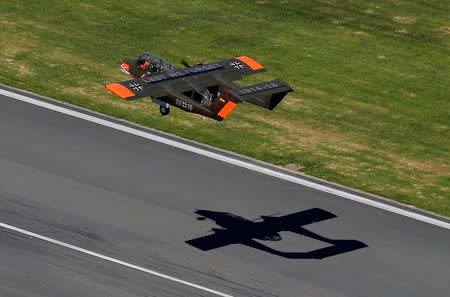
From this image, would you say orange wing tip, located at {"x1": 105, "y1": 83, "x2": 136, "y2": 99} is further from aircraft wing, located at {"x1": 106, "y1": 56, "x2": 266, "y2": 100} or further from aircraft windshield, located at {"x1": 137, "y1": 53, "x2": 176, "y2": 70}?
aircraft windshield, located at {"x1": 137, "y1": 53, "x2": 176, "y2": 70}

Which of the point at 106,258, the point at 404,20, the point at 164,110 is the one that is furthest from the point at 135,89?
the point at 404,20

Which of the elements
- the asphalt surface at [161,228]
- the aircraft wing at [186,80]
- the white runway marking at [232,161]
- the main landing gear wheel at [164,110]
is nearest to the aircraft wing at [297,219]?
the asphalt surface at [161,228]

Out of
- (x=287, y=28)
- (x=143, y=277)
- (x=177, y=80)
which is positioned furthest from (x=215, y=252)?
(x=287, y=28)

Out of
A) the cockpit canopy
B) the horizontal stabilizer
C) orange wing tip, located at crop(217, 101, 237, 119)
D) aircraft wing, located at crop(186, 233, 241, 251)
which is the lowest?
aircraft wing, located at crop(186, 233, 241, 251)

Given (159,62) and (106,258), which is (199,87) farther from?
(106,258)

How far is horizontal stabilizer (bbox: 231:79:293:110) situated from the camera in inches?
2125

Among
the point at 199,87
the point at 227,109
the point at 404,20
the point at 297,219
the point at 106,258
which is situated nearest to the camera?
the point at 106,258

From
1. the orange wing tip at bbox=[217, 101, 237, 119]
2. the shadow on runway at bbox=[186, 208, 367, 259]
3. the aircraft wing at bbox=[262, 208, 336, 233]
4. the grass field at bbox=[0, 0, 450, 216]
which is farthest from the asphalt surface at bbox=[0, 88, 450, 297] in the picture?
the orange wing tip at bbox=[217, 101, 237, 119]

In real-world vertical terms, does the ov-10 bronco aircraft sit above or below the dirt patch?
below

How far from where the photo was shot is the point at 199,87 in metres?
57.7

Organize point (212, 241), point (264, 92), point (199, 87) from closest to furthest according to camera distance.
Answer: point (212, 241) → point (264, 92) → point (199, 87)

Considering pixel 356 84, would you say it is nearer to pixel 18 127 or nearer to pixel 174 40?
pixel 174 40

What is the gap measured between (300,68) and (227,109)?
18.0 meters

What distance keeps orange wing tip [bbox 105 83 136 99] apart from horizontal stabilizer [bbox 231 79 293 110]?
5.80 metres
